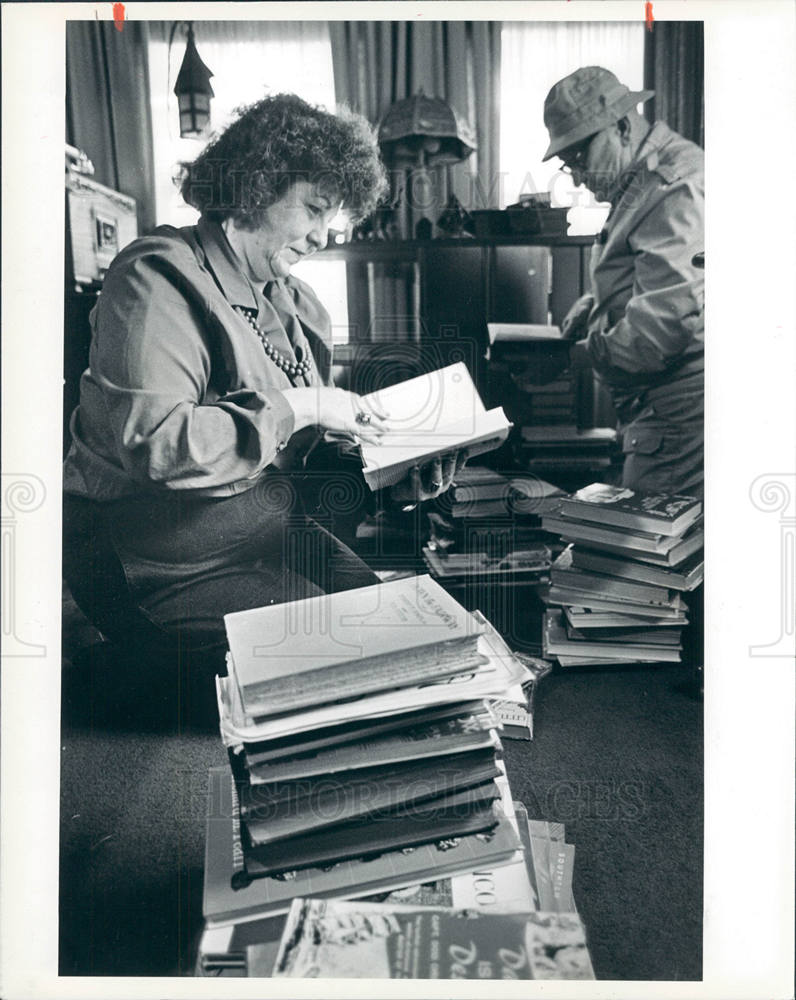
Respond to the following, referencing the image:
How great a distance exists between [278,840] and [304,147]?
111 cm

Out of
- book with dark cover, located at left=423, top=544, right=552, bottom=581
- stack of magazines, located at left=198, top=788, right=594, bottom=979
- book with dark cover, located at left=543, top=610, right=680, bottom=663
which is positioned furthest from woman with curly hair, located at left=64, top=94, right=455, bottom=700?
stack of magazines, located at left=198, top=788, right=594, bottom=979

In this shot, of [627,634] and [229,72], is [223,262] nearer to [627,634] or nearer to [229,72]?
[229,72]

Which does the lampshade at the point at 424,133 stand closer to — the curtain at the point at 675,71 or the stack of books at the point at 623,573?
the curtain at the point at 675,71

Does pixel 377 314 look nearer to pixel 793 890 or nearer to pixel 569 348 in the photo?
pixel 569 348

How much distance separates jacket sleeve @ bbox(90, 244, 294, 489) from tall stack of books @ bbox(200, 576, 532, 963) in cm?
30

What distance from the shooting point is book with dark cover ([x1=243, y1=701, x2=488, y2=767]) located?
129cm

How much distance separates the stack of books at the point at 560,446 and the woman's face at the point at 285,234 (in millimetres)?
482

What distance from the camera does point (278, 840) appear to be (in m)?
1.31

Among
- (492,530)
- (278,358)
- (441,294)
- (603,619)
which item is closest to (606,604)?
(603,619)

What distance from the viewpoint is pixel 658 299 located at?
1502 millimetres

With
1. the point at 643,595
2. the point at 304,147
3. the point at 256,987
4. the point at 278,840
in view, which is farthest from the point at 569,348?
the point at 256,987

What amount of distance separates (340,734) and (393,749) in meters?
0.09

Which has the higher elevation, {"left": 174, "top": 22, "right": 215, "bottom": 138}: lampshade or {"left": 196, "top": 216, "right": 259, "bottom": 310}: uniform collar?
{"left": 174, "top": 22, "right": 215, "bottom": 138}: lampshade

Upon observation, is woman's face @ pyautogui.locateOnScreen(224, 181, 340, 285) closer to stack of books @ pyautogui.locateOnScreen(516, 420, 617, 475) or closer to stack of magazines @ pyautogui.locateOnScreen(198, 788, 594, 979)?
stack of books @ pyautogui.locateOnScreen(516, 420, 617, 475)
